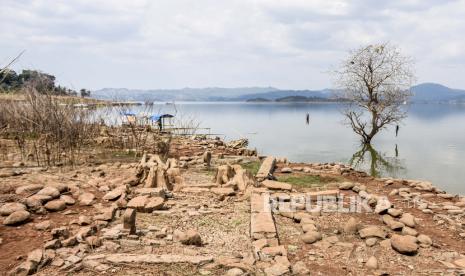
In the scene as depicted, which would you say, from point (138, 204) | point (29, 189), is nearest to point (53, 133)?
point (29, 189)

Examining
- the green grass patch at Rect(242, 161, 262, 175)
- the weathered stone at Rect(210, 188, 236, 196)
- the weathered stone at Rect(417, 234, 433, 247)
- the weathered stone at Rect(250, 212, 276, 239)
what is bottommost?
the green grass patch at Rect(242, 161, 262, 175)

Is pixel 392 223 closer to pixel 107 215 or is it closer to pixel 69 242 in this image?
pixel 107 215

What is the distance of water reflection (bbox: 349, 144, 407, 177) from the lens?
19156mm

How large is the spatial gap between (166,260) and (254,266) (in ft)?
3.91

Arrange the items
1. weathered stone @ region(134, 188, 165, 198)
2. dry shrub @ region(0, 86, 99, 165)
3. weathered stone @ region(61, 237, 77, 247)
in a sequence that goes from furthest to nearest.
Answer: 1. dry shrub @ region(0, 86, 99, 165)
2. weathered stone @ region(134, 188, 165, 198)
3. weathered stone @ region(61, 237, 77, 247)

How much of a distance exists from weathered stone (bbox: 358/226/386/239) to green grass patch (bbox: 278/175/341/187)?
4.08 metres

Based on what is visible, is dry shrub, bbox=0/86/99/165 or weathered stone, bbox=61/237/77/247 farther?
dry shrub, bbox=0/86/99/165

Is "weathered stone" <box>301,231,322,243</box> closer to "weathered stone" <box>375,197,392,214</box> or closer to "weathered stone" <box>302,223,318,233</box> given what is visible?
"weathered stone" <box>302,223,318,233</box>

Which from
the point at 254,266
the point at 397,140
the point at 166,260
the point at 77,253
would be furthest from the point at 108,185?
the point at 397,140

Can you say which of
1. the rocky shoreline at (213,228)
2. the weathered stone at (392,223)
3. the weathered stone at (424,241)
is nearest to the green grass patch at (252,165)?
the rocky shoreline at (213,228)

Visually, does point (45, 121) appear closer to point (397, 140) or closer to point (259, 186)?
point (259, 186)

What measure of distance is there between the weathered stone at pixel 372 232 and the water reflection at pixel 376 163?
12408 mm

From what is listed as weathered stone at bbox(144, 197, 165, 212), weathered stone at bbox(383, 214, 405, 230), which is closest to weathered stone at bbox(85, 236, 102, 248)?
weathered stone at bbox(144, 197, 165, 212)

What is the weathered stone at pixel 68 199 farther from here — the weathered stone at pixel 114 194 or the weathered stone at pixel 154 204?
the weathered stone at pixel 154 204
